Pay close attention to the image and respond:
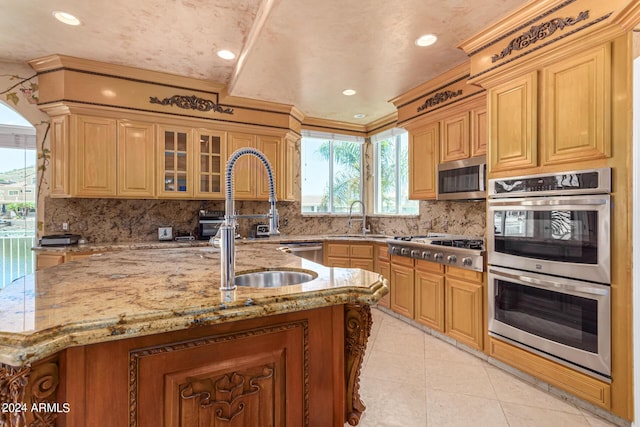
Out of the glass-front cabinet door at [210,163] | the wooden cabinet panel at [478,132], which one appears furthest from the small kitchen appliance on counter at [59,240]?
the wooden cabinet panel at [478,132]

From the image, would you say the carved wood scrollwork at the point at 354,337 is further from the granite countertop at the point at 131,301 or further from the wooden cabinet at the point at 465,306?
the wooden cabinet at the point at 465,306

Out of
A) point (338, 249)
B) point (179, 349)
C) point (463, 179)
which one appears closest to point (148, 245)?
point (338, 249)

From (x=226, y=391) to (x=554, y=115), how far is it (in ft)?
8.31

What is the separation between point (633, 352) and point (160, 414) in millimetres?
2332

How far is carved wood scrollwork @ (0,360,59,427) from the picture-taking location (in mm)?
784

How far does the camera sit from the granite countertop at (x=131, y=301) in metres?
0.79

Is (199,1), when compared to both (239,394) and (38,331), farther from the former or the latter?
(239,394)

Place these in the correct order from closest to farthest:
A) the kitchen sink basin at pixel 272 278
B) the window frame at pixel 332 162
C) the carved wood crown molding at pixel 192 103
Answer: the kitchen sink basin at pixel 272 278
the carved wood crown molding at pixel 192 103
the window frame at pixel 332 162

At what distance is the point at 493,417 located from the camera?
192cm

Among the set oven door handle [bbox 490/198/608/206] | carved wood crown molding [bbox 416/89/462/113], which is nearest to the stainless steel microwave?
oven door handle [bbox 490/198/608/206]

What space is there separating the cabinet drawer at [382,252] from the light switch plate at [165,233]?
2603 mm

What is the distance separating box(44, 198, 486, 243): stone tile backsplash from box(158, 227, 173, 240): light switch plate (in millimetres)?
104

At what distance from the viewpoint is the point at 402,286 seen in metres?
3.56

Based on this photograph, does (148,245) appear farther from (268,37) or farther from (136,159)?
(268,37)
